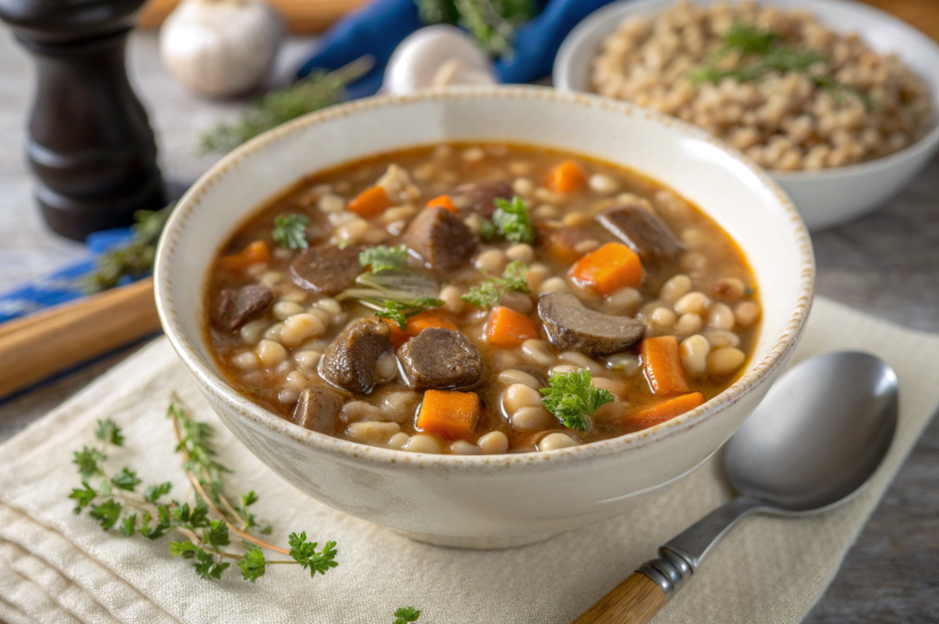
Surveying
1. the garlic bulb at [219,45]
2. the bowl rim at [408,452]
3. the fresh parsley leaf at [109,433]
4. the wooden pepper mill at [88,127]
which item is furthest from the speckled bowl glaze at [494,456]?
the garlic bulb at [219,45]

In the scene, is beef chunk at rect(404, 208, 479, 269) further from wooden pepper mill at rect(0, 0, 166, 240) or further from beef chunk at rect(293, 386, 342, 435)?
wooden pepper mill at rect(0, 0, 166, 240)

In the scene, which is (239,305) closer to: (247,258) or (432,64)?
(247,258)

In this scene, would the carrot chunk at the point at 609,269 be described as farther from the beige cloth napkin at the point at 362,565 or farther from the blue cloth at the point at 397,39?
the blue cloth at the point at 397,39

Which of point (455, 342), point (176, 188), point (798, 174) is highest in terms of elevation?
point (455, 342)

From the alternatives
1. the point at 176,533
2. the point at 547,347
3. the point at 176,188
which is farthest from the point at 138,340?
the point at 547,347

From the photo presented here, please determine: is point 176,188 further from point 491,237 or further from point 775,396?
point 775,396

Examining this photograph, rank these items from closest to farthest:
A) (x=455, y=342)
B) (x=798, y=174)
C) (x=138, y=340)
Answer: (x=455, y=342) < (x=138, y=340) < (x=798, y=174)

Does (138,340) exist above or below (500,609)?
below
